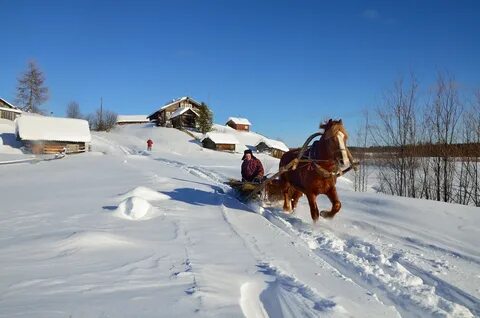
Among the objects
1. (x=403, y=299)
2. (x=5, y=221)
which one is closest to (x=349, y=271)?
(x=403, y=299)

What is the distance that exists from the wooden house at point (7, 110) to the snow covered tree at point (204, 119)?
30860 mm

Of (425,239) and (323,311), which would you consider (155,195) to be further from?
(323,311)

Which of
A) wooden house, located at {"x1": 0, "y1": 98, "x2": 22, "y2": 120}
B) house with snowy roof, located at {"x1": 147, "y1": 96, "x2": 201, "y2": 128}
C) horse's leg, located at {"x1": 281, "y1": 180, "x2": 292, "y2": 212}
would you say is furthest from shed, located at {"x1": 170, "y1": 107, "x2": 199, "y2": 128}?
horse's leg, located at {"x1": 281, "y1": 180, "x2": 292, "y2": 212}

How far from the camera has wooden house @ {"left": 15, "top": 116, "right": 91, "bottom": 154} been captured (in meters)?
44.2

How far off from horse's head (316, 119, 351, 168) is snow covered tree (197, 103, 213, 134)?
228ft

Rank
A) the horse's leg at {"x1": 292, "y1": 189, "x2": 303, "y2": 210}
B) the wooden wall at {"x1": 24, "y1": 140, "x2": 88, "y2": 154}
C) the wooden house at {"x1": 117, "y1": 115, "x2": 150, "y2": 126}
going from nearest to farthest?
the horse's leg at {"x1": 292, "y1": 189, "x2": 303, "y2": 210}
the wooden wall at {"x1": 24, "y1": 140, "x2": 88, "y2": 154}
the wooden house at {"x1": 117, "y1": 115, "x2": 150, "y2": 126}

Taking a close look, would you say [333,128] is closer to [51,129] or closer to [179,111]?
[51,129]

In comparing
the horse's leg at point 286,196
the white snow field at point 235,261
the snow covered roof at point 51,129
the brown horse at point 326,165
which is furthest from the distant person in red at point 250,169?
the snow covered roof at point 51,129

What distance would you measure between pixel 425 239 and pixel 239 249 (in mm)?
3185

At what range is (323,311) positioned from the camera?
3.54 m

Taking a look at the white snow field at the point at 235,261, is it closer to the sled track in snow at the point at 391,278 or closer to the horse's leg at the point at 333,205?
the sled track in snow at the point at 391,278

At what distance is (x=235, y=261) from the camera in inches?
197

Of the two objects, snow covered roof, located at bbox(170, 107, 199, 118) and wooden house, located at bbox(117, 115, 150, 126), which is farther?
wooden house, located at bbox(117, 115, 150, 126)

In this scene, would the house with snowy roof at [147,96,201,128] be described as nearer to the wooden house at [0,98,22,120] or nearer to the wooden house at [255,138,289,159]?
the wooden house at [255,138,289,159]
